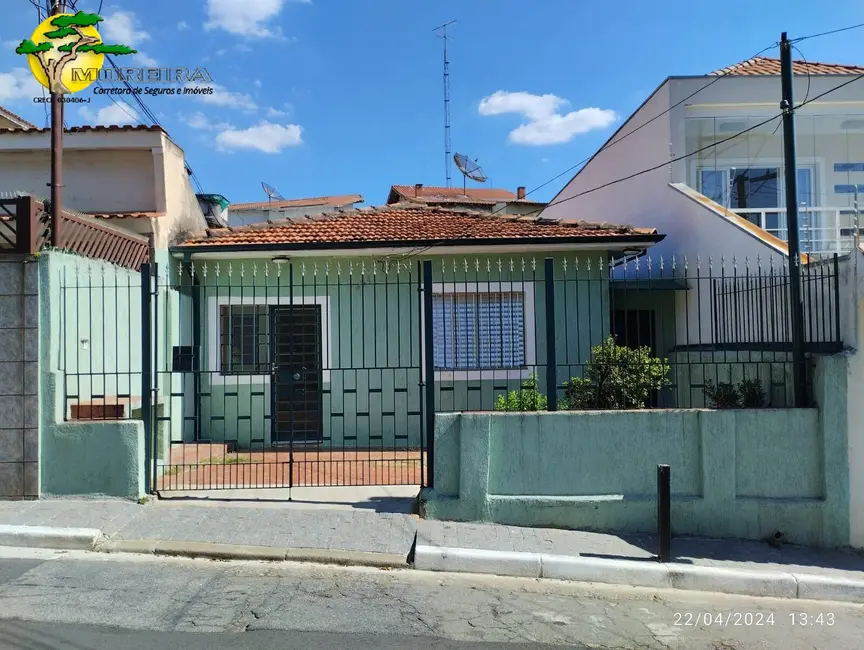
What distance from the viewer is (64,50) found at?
809 cm

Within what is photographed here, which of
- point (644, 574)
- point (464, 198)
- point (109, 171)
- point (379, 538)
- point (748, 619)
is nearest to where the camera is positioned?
point (748, 619)

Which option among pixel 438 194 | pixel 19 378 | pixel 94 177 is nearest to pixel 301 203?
pixel 438 194

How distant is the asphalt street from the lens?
14.1 ft

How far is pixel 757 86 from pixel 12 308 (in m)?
12.6

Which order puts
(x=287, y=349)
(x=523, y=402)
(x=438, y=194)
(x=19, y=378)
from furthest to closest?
(x=438, y=194), (x=287, y=349), (x=523, y=402), (x=19, y=378)

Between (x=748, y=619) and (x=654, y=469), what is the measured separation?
1.94m

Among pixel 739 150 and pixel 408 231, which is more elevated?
pixel 739 150

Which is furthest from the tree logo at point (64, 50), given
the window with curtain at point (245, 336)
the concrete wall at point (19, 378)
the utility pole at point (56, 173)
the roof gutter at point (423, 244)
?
the window with curtain at point (245, 336)

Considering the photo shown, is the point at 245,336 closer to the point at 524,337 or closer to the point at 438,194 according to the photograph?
the point at 524,337

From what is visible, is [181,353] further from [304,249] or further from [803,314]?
[803,314]

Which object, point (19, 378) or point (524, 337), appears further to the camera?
point (524, 337)

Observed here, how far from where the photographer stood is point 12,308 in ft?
22.9

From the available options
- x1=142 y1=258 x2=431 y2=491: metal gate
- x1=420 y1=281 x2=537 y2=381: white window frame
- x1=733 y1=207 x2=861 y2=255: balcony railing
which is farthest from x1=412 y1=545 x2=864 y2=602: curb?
x1=733 y1=207 x2=861 y2=255: balcony railing

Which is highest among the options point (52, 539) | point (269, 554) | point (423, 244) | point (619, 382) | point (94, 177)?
point (94, 177)
